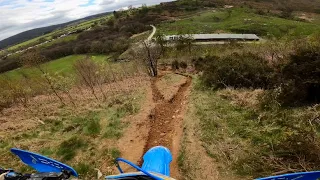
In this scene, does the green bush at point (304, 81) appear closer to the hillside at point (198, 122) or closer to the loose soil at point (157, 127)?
the hillside at point (198, 122)

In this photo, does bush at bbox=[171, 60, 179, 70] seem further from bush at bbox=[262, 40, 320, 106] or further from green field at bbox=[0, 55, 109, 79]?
bush at bbox=[262, 40, 320, 106]

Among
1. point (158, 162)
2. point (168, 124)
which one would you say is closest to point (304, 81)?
point (168, 124)

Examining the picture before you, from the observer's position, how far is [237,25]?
6353cm

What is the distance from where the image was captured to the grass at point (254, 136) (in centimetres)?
646

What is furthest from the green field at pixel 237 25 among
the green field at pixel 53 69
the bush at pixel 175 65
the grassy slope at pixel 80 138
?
the grassy slope at pixel 80 138

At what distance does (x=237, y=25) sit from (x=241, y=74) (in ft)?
174

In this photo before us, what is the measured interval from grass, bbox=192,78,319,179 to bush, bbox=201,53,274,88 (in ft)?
5.37

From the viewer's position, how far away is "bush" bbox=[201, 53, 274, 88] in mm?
13016

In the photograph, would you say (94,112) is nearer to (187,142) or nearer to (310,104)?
(187,142)

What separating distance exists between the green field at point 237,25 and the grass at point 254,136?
44.4m

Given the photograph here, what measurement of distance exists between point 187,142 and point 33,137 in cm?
555

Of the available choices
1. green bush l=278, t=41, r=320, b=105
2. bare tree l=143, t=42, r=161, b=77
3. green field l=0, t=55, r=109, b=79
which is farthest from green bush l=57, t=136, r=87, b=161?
green field l=0, t=55, r=109, b=79

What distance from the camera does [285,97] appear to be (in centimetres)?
1025

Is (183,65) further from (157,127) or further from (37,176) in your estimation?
(37,176)
